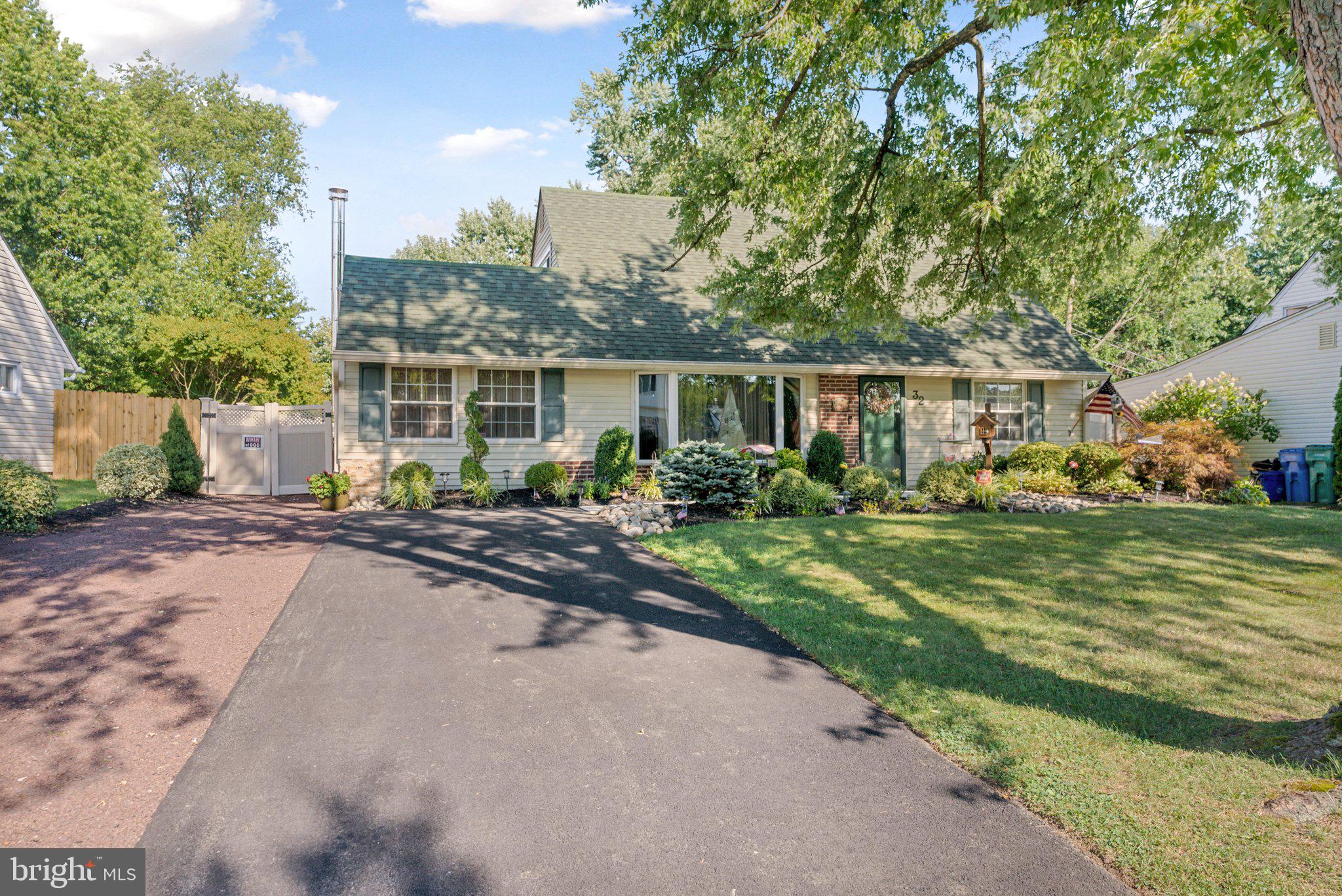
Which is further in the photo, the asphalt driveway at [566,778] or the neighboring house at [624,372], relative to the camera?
the neighboring house at [624,372]

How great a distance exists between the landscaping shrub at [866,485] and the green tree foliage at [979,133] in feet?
11.0

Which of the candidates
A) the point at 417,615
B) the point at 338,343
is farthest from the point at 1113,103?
the point at 338,343

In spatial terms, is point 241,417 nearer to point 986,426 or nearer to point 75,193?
point 75,193

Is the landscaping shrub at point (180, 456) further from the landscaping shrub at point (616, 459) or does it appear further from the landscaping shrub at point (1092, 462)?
the landscaping shrub at point (1092, 462)

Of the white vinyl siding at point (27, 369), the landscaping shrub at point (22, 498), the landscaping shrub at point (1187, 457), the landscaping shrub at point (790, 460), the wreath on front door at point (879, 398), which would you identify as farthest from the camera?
the wreath on front door at point (879, 398)

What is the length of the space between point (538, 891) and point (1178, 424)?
16.3m

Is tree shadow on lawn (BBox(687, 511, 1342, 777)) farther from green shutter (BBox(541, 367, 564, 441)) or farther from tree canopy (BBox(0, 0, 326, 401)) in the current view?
tree canopy (BBox(0, 0, 326, 401))

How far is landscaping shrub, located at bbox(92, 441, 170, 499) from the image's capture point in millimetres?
12383

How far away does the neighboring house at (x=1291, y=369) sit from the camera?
51.3 ft

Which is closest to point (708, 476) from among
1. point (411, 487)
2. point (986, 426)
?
point (411, 487)

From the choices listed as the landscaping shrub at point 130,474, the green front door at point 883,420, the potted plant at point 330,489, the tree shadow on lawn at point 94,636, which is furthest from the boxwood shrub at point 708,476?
the landscaping shrub at point 130,474

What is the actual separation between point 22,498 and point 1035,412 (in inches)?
707

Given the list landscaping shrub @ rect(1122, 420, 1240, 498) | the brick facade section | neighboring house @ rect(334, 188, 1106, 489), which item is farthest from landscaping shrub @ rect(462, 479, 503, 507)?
landscaping shrub @ rect(1122, 420, 1240, 498)

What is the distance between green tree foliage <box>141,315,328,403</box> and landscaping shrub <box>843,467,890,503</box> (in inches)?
723
